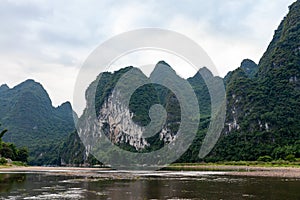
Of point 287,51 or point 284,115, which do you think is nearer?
point 284,115

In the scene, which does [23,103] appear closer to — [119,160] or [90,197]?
[119,160]

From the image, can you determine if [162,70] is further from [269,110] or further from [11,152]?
[11,152]

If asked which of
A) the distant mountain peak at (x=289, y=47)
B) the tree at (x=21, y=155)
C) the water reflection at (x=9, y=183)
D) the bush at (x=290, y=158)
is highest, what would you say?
the distant mountain peak at (x=289, y=47)

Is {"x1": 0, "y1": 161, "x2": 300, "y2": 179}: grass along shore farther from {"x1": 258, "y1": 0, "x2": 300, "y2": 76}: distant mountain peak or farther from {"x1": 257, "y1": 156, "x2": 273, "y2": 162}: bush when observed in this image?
{"x1": 258, "y1": 0, "x2": 300, "y2": 76}: distant mountain peak

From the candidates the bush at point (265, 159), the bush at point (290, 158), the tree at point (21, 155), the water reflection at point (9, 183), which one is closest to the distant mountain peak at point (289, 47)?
the bush at point (265, 159)

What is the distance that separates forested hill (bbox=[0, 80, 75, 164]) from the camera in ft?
446

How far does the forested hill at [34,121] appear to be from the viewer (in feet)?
446

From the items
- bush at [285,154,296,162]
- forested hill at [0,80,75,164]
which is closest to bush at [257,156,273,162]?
bush at [285,154,296,162]

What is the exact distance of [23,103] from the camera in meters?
157

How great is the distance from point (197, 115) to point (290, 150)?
164 ft

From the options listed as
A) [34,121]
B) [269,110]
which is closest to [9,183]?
[269,110]

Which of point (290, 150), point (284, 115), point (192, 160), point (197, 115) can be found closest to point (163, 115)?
point (197, 115)

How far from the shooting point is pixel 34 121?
154875 mm

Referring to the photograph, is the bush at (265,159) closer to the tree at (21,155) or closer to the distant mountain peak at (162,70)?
the tree at (21,155)
